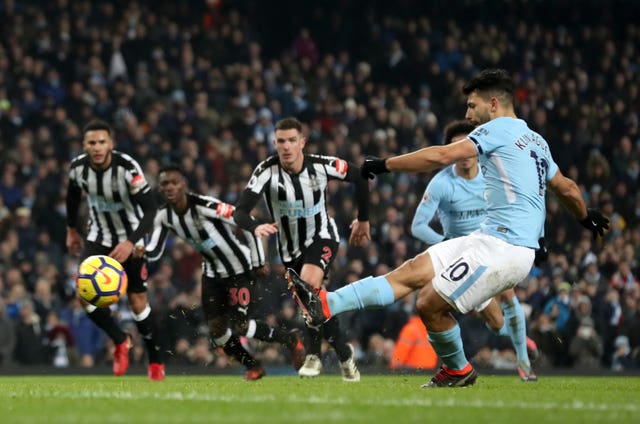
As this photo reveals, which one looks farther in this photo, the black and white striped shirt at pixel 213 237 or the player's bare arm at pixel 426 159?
the black and white striped shirt at pixel 213 237

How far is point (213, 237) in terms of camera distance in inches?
460

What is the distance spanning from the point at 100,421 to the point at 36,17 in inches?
628

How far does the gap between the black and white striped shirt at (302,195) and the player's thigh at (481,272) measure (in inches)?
99.1

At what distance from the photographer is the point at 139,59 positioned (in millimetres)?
21188

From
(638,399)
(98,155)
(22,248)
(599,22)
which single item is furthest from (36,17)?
(638,399)

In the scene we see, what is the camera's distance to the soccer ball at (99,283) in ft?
34.7

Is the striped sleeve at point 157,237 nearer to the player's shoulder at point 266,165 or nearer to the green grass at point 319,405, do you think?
the player's shoulder at point 266,165

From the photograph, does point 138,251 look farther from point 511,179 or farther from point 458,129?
point 511,179

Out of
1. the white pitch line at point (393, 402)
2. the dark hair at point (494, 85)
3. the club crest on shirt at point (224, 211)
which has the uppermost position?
the dark hair at point (494, 85)

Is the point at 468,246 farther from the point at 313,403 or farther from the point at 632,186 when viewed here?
the point at 632,186

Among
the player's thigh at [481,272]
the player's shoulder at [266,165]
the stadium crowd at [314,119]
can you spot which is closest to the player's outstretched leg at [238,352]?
the player's shoulder at [266,165]

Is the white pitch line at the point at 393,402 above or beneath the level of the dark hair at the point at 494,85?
beneath

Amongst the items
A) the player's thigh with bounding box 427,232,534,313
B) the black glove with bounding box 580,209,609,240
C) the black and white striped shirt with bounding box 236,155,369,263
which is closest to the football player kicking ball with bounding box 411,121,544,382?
the black and white striped shirt with bounding box 236,155,369,263

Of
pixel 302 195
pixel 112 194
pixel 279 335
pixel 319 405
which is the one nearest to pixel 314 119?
pixel 112 194
